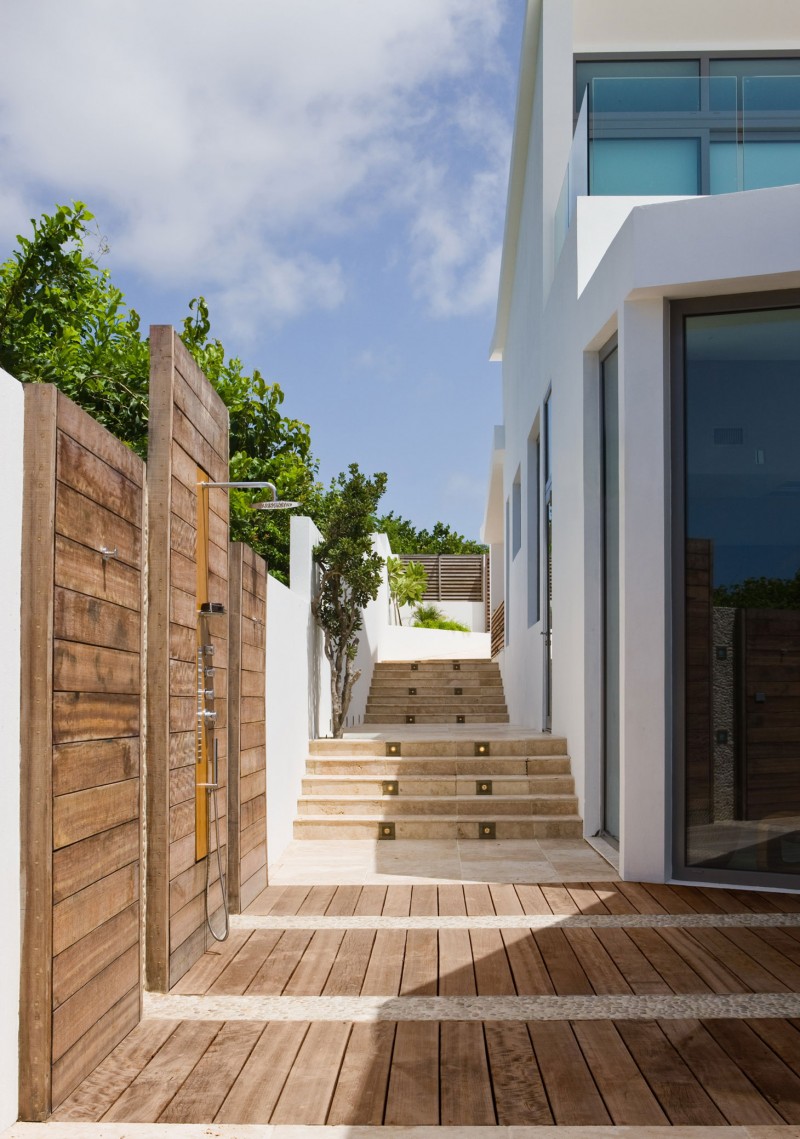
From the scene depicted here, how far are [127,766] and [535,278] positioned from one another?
26.1ft

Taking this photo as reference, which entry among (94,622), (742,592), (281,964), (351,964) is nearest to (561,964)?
(351,964)

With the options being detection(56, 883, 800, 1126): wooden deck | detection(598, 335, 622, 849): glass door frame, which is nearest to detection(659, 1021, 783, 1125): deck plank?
detection(56, 883, 800, 1126): wooden deck

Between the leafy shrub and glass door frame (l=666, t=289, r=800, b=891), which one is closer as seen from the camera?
glass door frame (l=666, t=289, r=800, b=891)

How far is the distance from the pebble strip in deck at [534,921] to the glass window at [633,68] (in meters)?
7.18

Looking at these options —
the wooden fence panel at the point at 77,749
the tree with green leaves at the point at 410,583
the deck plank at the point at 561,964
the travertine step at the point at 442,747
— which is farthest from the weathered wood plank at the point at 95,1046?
the tree with green leaves at the point at 410,583

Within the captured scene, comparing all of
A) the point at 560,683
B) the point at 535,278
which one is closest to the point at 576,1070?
the point at 560,683

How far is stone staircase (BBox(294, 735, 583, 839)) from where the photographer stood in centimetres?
738

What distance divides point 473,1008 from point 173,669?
62.1 inches

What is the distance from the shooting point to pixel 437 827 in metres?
7.39

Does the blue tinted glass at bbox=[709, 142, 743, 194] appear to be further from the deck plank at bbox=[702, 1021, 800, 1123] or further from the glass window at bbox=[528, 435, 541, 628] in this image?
the deck plank at bbox=[702, 1021, 800, 1123]

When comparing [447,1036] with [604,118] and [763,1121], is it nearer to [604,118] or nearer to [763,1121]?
[763,1121]

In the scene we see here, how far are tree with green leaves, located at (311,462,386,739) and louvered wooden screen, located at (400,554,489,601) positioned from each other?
1688 cm

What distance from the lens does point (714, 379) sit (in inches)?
228

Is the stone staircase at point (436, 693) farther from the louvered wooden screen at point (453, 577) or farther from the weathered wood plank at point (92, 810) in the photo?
the louvered wooden screen at point (453, 577)
